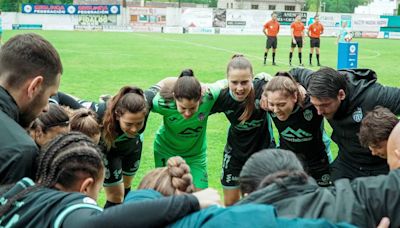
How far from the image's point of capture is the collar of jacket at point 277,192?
2207 millimetres

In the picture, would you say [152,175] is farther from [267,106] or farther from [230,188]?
[230,188]

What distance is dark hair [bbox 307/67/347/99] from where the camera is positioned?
15.1ft

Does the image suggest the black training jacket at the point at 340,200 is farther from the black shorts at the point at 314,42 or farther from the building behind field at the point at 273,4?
the building behind field at the point at 273,4

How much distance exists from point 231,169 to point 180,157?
3.28 metres

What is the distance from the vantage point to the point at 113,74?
56.1 ft

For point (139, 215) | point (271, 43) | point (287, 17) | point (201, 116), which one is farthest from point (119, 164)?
point (287, 17)

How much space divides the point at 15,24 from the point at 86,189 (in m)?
47.6

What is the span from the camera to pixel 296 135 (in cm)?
539

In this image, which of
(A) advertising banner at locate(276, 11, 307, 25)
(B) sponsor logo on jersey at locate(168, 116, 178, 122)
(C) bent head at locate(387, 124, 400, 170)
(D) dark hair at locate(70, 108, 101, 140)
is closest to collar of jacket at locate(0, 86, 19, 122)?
(D) dark hair at locate(70, 108, 101, 140)

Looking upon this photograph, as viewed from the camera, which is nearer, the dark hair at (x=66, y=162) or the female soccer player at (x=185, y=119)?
the dark hair at (x=66, y=162)

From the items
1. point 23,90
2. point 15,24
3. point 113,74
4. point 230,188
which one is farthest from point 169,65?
point 15,24

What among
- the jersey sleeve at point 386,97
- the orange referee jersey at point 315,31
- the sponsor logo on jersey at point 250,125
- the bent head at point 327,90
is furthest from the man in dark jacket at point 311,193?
the orange referee jersey at point 315,31

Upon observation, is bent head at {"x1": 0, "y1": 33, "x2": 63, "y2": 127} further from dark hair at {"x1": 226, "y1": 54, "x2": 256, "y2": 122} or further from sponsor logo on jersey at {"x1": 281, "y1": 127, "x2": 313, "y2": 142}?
sponsor logo on jersey at {"x1": 281, "y1": 127, "x2": 313, "y2": 142}

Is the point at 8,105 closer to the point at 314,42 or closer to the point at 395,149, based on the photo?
the point at 395,149
